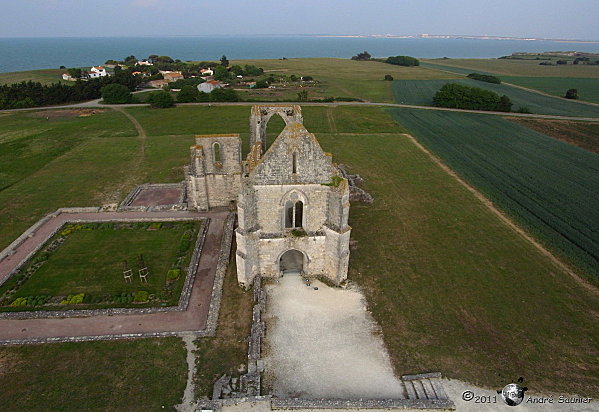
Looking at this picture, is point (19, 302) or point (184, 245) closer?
point (19, 302)

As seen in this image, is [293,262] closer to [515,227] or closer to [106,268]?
[106,268]

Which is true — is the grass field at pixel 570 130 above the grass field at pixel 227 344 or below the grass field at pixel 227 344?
above

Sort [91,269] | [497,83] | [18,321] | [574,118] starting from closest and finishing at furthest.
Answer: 1. [18,321]
2. [91,269]
3. [574,118]
4. [497,83]

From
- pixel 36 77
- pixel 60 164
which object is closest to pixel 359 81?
pixel 60 164

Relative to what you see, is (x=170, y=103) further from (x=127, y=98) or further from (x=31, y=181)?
(x=31, y=181)

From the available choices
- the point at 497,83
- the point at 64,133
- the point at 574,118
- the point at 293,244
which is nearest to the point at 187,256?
the point at 293,244

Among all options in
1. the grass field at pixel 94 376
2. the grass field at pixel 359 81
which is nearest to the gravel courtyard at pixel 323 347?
the grass field at pixel 94 376

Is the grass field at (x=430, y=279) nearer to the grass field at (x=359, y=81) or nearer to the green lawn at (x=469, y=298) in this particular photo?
the green lawn at (x=469, y=298)
